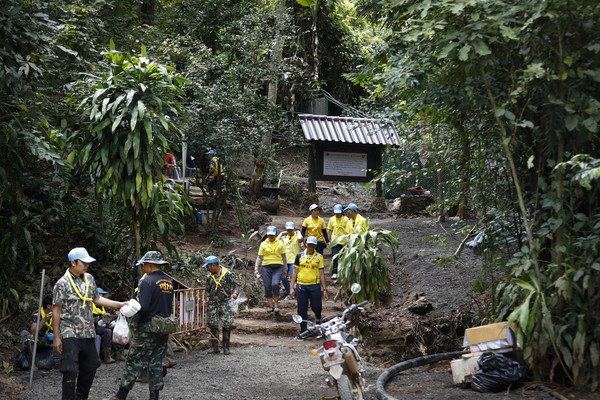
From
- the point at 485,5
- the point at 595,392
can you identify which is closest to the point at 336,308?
the point at 595,392

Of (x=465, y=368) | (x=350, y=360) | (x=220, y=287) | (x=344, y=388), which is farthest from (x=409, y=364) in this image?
(x=220, y=287)

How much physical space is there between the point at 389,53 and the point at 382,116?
2373 millimetres

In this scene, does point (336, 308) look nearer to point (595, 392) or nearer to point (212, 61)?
point (595, 392)

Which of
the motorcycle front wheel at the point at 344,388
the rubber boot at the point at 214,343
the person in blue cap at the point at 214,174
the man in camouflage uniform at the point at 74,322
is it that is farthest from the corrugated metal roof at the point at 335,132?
the motorcycle front wheel at the point at 344,388

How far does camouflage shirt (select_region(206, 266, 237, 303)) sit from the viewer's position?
953 centimetres

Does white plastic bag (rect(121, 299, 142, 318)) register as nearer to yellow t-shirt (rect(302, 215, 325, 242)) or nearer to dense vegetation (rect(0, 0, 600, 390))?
dense vegetation (rect(0, 0, 600, 390))

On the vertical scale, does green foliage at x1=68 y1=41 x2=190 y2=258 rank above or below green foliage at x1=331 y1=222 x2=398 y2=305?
above

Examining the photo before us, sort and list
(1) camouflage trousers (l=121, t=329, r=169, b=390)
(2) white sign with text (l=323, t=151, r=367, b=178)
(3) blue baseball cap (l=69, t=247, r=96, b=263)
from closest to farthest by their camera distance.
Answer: (3) blue baseball cap (l=69, t=247, r=96, b=263), (1) camouflage trousers (l=121, t=329, r=169, b=390), (2) white sign with text (l=323, t=151, r=367, b=178)

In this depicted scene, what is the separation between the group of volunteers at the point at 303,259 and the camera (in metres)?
10.1

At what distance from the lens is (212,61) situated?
51.7ft

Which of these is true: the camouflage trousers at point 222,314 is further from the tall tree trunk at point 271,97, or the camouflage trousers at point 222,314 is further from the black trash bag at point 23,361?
the tall tree trunk at point 271,97

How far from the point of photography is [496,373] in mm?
6297

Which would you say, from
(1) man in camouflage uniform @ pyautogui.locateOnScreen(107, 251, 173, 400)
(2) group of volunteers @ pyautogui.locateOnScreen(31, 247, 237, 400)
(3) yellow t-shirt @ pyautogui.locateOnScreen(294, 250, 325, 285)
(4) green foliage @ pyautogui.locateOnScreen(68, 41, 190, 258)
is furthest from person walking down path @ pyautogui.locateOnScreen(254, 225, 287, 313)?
(1) man in camouflage uniform @ pyautogui.locateOnScreen(107, 251, 173, 400)

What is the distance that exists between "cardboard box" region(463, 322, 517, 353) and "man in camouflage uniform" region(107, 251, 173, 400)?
350 centimetres
